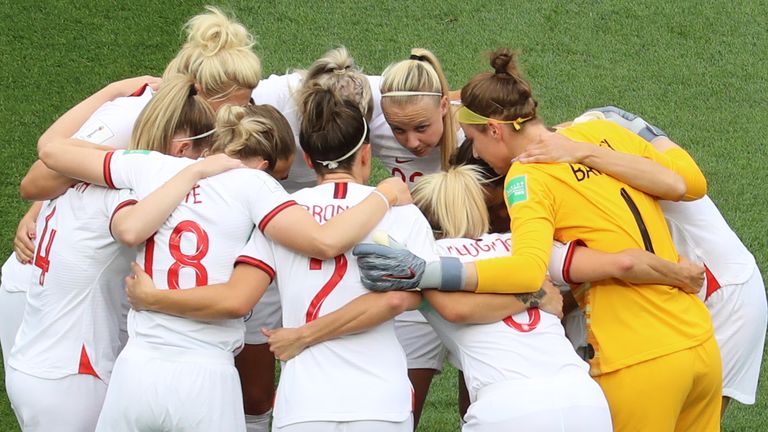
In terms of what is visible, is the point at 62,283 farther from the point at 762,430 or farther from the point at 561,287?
the point at 762,430

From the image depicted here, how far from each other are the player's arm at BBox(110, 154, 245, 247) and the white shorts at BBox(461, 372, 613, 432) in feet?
3.96

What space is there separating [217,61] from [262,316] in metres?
1.13

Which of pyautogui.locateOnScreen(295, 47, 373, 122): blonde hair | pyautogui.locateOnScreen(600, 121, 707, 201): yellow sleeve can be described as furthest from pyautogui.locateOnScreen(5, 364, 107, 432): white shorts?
pyautogui.locateOnScreen(600, 121, 707, 201): yellow sleeve

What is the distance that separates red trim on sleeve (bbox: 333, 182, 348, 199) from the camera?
3.81 metres

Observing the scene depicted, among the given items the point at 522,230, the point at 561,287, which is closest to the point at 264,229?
the point at 522,230

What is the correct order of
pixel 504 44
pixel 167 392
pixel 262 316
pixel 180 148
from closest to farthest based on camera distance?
pixel 167 392
pixel 180 148
pixel 262 316
pixel 504 44

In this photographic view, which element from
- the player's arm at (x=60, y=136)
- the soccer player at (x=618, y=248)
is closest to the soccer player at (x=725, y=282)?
the soccer player at (x=618, y=248)

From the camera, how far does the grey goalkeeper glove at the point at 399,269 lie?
3607 mm

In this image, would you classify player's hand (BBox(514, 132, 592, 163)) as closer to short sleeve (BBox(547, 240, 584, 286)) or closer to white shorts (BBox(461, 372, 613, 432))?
short sleeve (BBox(547, 240, 584, 286))

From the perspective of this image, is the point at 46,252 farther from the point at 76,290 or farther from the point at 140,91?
the point at 140,91

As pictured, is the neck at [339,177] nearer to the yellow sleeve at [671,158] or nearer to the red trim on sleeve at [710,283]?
the yellow sleeve at [671,158]

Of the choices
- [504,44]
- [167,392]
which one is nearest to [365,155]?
[167,392]

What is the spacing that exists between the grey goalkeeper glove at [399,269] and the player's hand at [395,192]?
0.14 meters

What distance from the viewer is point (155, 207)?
3.71m
